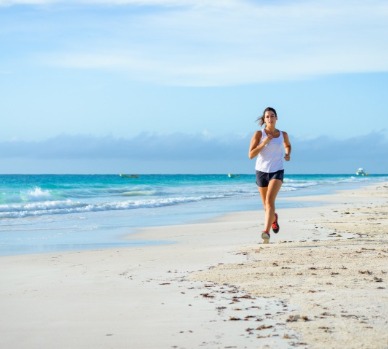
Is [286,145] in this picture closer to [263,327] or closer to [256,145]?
[256,145]

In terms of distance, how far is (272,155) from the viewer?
10492 mm

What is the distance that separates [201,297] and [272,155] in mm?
4475

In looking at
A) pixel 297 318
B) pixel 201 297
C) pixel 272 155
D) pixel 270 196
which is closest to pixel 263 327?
pixel 297 318

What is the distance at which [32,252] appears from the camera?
11.0 m

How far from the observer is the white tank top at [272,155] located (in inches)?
411

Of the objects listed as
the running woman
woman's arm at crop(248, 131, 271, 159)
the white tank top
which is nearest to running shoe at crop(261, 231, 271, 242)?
the running woman

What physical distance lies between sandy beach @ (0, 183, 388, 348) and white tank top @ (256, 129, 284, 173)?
3.86 ft

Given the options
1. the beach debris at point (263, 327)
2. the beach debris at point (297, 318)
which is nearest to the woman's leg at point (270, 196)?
the beach debris at point (297, 318)

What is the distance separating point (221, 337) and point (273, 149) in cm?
578

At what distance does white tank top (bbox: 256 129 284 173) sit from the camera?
10438mm

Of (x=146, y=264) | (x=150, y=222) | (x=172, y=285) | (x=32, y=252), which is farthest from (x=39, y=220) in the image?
(x=172, y=285)

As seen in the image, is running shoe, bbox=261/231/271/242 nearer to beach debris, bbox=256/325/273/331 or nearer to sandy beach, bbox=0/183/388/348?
sandy beach, bbox=0/183/388/348

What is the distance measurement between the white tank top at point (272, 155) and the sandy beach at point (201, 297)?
1178 millimetres

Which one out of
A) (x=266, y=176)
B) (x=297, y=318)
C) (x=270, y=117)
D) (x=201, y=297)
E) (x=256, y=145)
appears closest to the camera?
(x=297, y=318)
